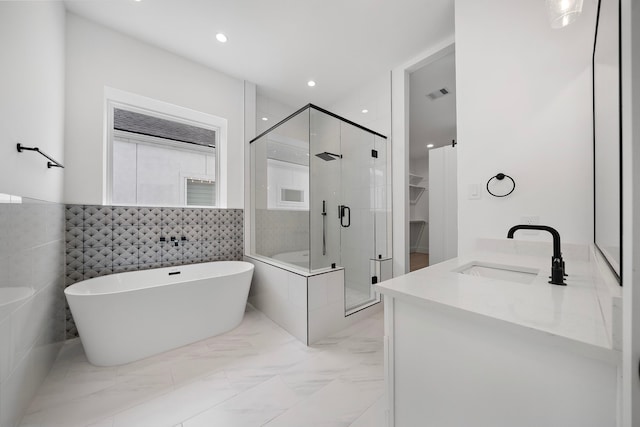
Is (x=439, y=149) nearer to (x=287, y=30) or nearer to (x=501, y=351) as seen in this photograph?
(x=287, y=30)

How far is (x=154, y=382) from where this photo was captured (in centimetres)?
157

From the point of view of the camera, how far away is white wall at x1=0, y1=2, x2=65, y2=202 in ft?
4.03

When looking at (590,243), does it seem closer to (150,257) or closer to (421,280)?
(421,280)

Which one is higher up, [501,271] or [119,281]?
[501,271]

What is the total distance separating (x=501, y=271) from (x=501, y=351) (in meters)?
0.82

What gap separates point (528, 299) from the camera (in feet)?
2.43

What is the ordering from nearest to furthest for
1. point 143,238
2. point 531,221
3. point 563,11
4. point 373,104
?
point 563,11 < point 531,221 < point 143,238 < point 373,104

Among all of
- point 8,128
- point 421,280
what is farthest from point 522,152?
point 8,128

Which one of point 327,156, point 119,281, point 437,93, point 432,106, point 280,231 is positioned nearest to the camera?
point 119,281

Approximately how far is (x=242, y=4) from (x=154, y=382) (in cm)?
297

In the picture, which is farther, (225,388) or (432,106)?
(432,106)

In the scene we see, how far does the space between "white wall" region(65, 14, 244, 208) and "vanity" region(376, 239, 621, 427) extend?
2822 millimetres

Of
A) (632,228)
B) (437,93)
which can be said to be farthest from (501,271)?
(437,93)

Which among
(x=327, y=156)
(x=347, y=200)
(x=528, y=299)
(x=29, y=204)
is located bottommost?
(x=528, y=299)
